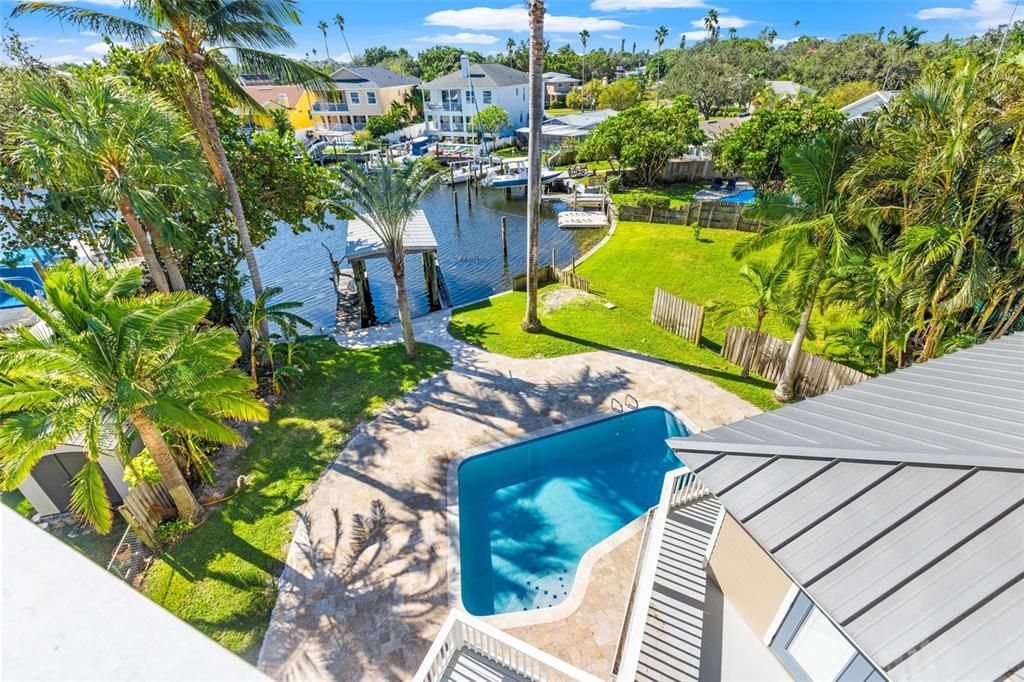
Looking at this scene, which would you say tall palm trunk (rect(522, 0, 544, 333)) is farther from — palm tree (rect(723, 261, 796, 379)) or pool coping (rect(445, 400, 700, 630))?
palm tree (rect(723, 261, 796, 379))

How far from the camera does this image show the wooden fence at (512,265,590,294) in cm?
2314

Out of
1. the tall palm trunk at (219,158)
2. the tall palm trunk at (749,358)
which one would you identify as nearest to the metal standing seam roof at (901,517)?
the tall palm trunk at (749,358)

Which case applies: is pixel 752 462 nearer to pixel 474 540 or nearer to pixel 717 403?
pixel 474 540

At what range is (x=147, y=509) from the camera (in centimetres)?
1055

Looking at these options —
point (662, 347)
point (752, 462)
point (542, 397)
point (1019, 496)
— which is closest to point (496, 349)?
point (542, 397)

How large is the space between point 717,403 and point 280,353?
15.3 m

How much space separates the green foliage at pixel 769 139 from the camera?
109ft

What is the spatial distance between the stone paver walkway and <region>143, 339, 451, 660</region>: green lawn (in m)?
0.47

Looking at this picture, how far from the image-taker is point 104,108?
1234 cm

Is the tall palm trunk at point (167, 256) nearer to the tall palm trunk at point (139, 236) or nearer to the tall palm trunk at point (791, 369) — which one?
the tall palm trunk at point (139, 236)

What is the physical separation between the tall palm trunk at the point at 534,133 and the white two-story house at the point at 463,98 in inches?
2046

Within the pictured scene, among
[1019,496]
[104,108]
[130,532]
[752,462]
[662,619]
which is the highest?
[104,108]

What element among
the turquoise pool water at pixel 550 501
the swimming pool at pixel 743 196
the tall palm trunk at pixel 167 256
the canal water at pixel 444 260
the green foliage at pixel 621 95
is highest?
the green foliage at pixel 621 95

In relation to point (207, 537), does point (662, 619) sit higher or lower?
higher
